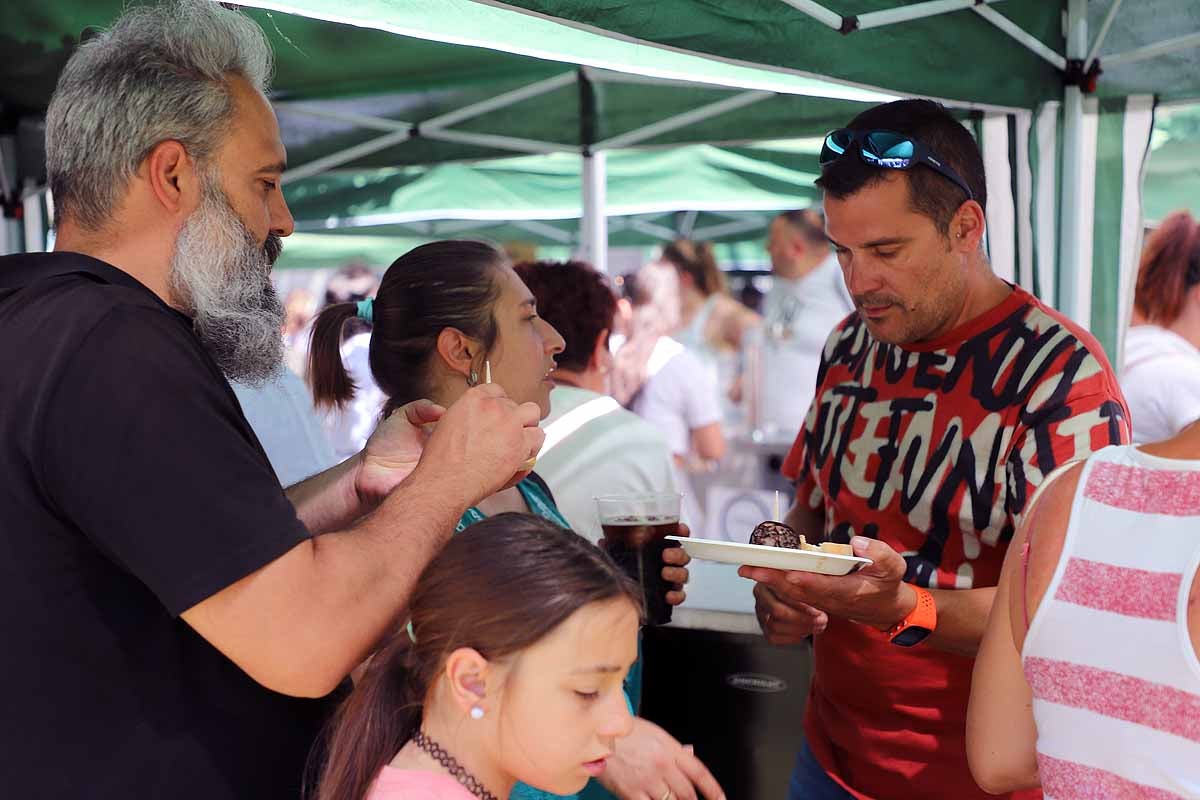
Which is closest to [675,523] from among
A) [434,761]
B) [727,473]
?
[434,761]

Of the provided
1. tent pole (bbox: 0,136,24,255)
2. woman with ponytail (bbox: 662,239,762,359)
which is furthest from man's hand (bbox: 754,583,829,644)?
woman with ponytail (bbox: 662,239,762,359)

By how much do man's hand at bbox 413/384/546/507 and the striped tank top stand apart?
64 cm

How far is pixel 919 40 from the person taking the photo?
3.00 metres

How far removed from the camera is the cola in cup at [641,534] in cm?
202

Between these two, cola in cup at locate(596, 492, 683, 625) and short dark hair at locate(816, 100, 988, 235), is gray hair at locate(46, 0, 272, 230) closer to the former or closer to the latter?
cola in cup at locate(596, 492, 683, 625)

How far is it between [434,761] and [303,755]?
0.24 metres

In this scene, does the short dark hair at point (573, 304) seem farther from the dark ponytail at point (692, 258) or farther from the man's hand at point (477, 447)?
the dark ponytail at point (692, 258)

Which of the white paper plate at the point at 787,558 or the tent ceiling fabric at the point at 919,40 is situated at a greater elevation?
the tent ceiling fabric at the point at 919,40

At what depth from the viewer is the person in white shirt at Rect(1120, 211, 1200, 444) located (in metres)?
4.06

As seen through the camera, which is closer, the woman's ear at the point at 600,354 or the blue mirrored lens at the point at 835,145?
the blue mirrored lens at the point at 835,145

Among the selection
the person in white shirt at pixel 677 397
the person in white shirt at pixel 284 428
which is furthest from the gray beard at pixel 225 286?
the person in white shirt at pixel 677 397

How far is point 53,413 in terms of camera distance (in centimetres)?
122

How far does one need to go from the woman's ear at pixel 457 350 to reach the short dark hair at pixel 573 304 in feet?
4.25

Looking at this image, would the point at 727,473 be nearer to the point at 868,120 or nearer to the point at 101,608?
the point at 868,120
